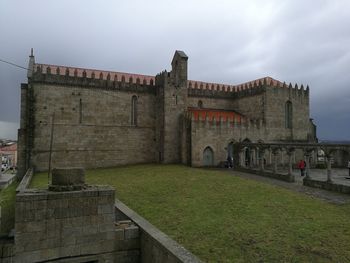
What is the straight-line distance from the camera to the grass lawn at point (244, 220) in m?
8.00

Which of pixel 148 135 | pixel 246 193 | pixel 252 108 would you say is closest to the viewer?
pixel 246 193

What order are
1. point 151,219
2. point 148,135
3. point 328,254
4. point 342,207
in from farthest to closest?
point 148,135 < point 342,207 < point 151,219 < point 328,254

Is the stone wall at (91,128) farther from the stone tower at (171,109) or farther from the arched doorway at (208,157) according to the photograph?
the arched doorway at (208,157)

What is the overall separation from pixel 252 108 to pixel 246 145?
29.6 ft

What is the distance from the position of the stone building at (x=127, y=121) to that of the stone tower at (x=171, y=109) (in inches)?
3.9

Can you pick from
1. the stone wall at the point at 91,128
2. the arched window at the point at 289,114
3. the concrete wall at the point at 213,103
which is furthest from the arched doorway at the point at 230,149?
the arched window at the point at 289,114

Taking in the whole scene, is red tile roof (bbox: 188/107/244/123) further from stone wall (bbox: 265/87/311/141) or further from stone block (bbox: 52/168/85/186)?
stone block (bbox: 52/168/85/186)

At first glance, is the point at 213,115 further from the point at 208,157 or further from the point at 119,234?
the point at 119,234

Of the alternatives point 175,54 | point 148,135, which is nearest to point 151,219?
point 148,135

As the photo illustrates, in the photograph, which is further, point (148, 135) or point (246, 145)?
point (148, 135)

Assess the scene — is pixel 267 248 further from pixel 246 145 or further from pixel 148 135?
pixel 148 135

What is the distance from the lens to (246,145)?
26.7 meters

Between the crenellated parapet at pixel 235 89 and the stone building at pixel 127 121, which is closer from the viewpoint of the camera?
the stone building at pixel 127 121

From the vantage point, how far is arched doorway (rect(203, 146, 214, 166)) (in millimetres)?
28394
